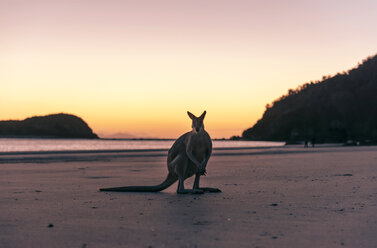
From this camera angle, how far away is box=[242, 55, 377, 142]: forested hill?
16838 centimetres

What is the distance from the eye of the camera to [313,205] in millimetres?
7301

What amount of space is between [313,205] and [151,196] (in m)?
3.04

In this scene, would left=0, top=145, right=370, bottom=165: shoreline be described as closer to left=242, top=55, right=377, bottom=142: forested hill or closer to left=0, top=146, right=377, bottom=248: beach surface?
left=0, top=146, right=377, bottom=248: beach surface

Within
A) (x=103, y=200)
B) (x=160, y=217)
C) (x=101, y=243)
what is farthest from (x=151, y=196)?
(x=101, y=243)

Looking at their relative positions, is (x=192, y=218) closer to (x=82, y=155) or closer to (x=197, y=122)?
(x=197, y=122)

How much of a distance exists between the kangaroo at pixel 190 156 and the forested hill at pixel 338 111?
155916 mm

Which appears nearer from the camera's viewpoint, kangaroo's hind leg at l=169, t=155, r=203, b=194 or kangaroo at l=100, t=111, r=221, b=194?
kangaroo at l=100, t=111, r=221, b=194

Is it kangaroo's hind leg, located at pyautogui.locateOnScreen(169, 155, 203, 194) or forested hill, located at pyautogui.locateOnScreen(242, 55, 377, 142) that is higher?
forested hill, located at pyautogui.locateOnScreen(242, 55, 377, 142)

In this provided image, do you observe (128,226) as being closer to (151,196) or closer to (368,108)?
(151,196)

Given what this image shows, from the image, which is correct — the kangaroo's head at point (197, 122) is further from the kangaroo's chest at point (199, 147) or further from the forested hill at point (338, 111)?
the forested hill at point (338, 111)

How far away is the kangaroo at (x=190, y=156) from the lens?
8734 mm

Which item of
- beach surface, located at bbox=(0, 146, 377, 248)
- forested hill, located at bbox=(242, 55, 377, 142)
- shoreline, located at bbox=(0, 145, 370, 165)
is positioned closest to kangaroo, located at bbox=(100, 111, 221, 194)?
beach surface, located at bbox=(0, 146, 377, 248)

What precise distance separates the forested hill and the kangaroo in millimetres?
155916

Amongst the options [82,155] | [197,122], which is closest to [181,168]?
[197,122]
